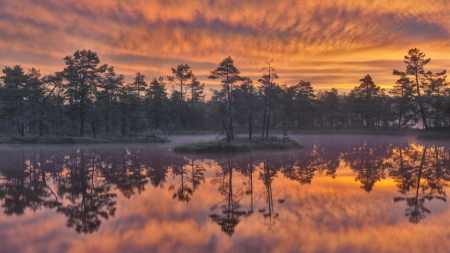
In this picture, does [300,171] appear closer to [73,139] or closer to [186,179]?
[186,179]

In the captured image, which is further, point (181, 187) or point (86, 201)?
point (181, 187)

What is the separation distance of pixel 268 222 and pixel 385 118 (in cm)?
7937

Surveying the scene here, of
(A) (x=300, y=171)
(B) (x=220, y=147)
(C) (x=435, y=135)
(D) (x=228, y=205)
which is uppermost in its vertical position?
(C) (x=435, y=135)

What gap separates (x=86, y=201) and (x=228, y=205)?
21.5ft

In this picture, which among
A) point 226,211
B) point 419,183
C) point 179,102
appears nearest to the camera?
point 226,211

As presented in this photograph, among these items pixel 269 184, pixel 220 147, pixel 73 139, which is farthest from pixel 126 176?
pixel 73 139

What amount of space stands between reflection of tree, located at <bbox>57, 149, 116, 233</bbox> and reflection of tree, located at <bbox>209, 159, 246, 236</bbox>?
169 inches

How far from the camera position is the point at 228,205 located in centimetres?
1231

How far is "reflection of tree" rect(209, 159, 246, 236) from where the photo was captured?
32.4 feet

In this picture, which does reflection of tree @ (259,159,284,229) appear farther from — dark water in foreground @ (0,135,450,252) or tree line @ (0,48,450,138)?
tree line @ (0,48,450,138)

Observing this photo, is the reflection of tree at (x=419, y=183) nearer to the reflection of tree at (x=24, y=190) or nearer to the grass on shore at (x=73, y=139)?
the reflection of tree at (x=24, y=190)

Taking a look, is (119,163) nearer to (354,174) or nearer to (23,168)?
(23,168)

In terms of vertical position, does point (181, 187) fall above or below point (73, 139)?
below

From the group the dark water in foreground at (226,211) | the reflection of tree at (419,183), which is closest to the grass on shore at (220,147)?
the dark water in foreground at (226,211)
